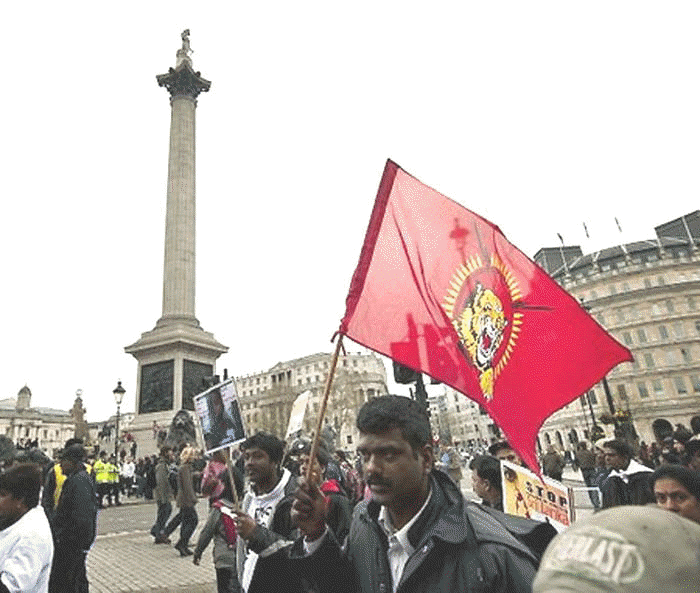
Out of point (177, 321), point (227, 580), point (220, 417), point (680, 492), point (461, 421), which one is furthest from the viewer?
point (461, 421)

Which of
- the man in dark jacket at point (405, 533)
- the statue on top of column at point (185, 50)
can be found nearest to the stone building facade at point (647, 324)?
the statue on top of column at point (185, 50)

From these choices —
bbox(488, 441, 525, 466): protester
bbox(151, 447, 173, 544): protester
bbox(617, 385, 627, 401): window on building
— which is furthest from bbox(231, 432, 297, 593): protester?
Result: bbox(617, 385, 627, 401): window on building

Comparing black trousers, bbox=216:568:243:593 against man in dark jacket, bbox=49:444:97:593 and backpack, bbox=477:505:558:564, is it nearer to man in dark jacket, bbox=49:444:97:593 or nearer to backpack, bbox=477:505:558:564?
man in dark jacket, bbox=49:444:97:593

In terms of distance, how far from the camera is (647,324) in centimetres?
6444

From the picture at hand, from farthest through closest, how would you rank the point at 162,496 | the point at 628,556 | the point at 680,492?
the point at 162,496, the point at 680,492, the point at 628,556

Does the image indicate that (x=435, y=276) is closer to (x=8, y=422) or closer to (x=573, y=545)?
(x=573, y=545)

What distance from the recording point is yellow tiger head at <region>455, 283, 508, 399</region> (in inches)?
140

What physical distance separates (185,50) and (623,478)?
4349 cm

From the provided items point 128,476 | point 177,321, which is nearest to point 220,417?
point 128,476

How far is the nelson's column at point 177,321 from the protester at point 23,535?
21.7 m

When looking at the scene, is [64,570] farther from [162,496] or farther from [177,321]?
[177,321]

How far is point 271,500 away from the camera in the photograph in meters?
3.90

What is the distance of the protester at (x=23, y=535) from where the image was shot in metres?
3.09

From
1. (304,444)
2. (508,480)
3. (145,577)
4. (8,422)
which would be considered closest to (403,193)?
(508,480)
